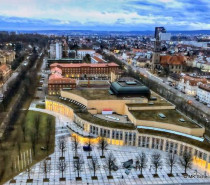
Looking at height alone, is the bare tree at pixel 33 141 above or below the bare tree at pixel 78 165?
above

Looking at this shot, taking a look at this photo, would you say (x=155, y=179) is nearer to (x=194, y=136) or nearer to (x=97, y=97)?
(x=194, y=136)

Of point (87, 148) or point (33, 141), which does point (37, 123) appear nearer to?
point (33, 141)

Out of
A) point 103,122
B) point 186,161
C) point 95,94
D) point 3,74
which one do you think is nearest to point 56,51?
point 3,74

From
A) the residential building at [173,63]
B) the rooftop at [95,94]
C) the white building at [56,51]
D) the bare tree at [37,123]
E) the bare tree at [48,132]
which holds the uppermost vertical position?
the white building at [56,51]

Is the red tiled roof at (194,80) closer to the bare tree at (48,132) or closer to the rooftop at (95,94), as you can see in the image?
the rooftop at (95,94)

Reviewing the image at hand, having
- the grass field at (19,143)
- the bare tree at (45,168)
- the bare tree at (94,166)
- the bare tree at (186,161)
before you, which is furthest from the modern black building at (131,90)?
the bare tree at (45,168)

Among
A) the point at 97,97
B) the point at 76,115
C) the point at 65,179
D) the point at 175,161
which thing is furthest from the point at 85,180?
the point at 97,97

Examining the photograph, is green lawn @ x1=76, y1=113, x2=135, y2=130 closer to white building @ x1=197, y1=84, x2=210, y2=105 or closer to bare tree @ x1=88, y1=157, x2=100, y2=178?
bare tree @ x1=88, y1=157, x2=100, y2=178
